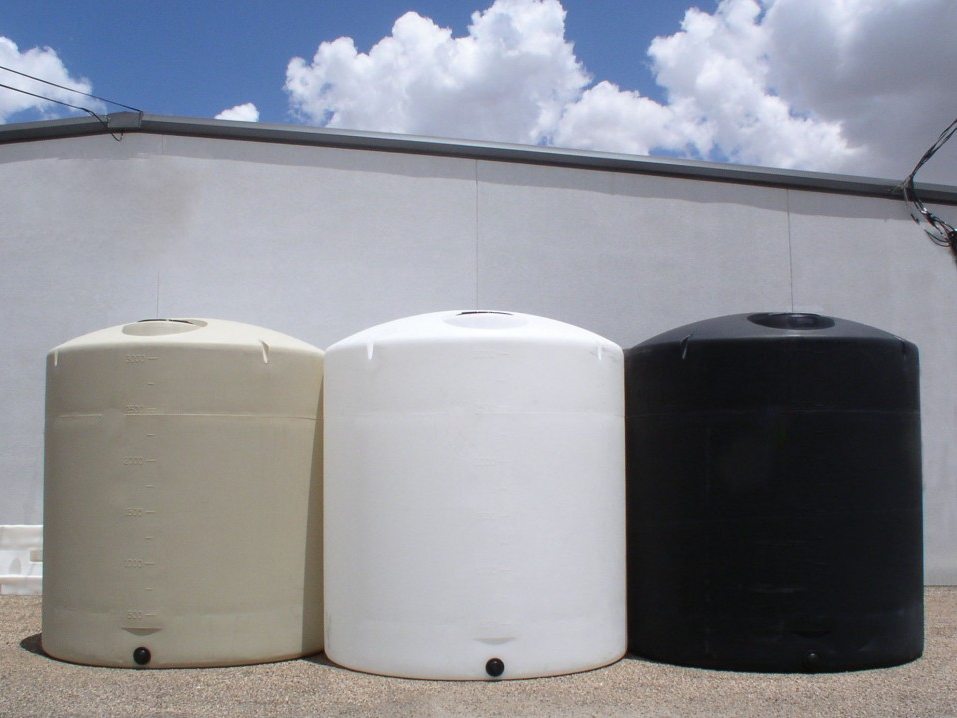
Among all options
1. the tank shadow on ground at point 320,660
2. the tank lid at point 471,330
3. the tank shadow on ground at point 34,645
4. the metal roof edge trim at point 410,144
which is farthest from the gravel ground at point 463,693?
the metal roof edge trim at point 410,144

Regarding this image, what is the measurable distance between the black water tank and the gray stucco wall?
3337mm

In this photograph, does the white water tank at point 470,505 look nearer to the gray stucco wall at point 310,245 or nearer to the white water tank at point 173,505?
the white water tank at point 173,505

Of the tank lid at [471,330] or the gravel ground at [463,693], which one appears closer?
the gravel ground at [463,693]

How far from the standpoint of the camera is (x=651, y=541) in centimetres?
617

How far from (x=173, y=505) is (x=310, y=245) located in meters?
3.60

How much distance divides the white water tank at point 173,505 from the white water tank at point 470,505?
500 mm

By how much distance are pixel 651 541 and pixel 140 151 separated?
612cm

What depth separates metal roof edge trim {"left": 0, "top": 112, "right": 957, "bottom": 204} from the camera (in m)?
Answer: 8.65

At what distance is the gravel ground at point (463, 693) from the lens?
190 inches

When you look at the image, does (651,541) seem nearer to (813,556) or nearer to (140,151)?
(813,556)

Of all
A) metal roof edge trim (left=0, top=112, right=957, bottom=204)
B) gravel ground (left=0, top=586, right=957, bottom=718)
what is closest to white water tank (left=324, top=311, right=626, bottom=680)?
gravel ground (left=0, top=586, right=957, bottom=718)

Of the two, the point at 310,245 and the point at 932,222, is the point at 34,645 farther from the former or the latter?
the point at 932,222

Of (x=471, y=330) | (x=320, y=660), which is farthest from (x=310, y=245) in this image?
(x=320, y=660)

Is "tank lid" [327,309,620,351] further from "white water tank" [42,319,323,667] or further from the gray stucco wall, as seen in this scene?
the gray stucco wall
